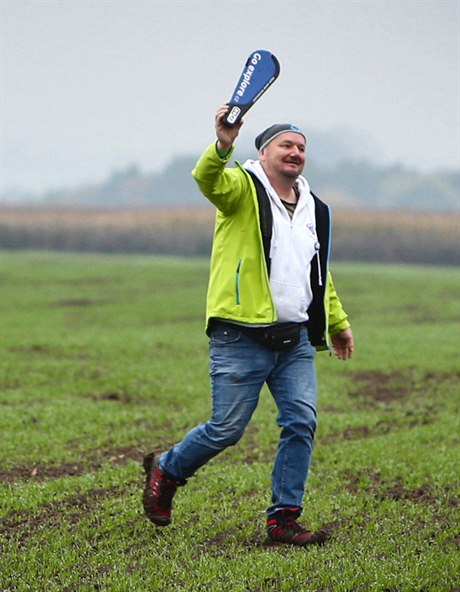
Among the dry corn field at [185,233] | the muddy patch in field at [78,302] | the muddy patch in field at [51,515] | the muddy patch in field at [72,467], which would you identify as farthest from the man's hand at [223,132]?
the dry corn field at [185,233]

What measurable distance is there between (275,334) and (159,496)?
5.48ft

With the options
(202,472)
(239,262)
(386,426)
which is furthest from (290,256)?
(386,426)

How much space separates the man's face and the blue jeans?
125cm

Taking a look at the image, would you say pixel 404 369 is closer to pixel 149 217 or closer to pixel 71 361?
pixel 71 361

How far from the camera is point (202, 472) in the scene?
10359 mm

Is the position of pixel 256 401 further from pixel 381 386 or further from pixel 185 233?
pixel 185 233

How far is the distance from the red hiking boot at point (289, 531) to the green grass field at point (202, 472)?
0.38 ft

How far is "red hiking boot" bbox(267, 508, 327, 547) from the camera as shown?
7.25 m

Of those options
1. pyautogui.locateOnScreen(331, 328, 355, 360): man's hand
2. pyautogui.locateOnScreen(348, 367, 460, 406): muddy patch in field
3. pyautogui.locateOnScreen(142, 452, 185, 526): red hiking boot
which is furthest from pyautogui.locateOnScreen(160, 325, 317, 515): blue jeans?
pyautogui.locateOnScreen(348, 367, 460, 406): muddy patch in field

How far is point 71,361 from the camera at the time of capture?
763 inches

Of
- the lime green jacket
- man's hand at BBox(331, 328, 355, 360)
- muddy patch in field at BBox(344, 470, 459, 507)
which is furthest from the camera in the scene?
muddy patch in field at BBox(344, 470, 459, 507)

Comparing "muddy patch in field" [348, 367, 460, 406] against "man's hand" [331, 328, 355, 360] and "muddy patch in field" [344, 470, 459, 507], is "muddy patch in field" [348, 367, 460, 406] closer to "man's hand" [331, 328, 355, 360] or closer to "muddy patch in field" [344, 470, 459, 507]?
"muddy patch in field" [344, 470, 459, 507]

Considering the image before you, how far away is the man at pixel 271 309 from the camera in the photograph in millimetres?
7004

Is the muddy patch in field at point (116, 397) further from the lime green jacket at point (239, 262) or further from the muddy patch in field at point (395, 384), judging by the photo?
the lime green jacket at point (239, 262)
